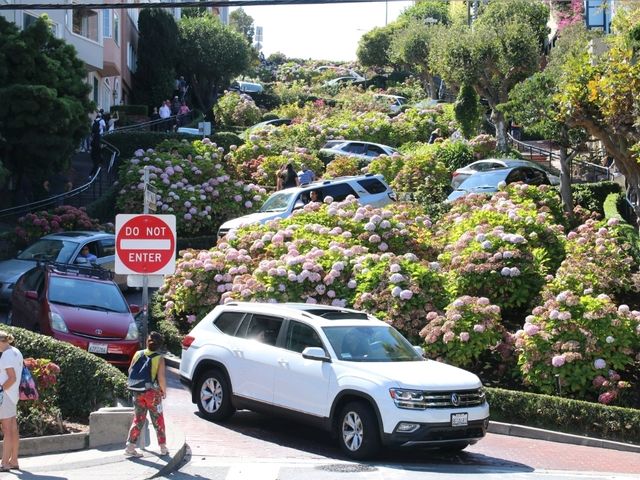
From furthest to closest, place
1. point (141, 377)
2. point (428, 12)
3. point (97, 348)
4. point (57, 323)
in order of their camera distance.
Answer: point (428, 12)
point (57, 323)
point (97, 348)
point (141, 377)

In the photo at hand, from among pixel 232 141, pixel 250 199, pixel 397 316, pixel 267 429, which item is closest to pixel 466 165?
pixel 250 199

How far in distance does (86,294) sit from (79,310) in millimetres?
679

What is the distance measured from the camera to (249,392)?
46.2 feet

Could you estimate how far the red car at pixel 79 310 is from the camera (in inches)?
678

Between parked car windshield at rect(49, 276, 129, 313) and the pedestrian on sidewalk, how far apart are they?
644 centimetres

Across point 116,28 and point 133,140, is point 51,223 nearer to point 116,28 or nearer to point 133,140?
point 133,140

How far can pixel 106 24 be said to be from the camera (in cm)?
4709

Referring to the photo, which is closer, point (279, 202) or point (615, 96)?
point (615, 96)

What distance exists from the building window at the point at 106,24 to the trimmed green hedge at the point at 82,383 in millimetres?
34445

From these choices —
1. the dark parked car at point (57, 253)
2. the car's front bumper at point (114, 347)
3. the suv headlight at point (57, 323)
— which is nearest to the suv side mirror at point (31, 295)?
the suv headlight at point (57, 323)

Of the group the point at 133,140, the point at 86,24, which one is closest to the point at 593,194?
the point at 133,140

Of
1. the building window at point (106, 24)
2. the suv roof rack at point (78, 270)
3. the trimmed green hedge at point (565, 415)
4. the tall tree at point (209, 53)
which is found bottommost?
the trimmed green hedge at point (565, 415)

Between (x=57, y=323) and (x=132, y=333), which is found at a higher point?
(x=57, y=323)

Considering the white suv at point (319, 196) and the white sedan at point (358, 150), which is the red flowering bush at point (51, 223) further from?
the white sedan at point (358, 150)
